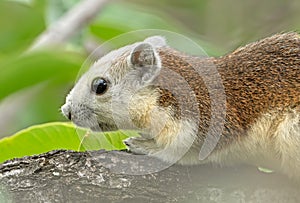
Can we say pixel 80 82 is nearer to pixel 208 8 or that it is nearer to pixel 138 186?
pixel 138 186

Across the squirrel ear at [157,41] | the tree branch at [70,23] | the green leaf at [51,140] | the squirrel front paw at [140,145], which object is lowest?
the squirrel front paw at [140,145]

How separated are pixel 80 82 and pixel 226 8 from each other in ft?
7.61

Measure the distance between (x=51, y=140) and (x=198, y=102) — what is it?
730mm

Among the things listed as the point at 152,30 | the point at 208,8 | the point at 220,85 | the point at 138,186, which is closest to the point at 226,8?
the point at 208,8

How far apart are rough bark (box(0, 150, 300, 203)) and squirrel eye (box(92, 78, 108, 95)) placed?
1.43ft

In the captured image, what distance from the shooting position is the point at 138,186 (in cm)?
445

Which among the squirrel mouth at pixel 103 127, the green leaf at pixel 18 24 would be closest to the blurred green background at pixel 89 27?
the green leaf at pixel 18 24

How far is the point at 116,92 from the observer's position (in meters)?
4.96

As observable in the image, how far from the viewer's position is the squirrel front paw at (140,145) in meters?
4.69

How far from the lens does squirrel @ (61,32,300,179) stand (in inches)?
184

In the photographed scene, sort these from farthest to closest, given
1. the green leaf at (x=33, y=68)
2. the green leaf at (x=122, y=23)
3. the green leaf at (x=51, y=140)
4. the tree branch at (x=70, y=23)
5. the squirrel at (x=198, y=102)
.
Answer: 1. the green leaf at (x=122, y=23)
2. the tree branch at (x=70, y=23)
3. the green leaf at (x=33, y=68)
4. the green leaf at (x=51, y=140)
5. the squirrel at (x=198, y=102)

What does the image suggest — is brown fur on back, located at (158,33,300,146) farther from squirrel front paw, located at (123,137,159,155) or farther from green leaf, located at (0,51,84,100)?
green leaf, located at (0,51,84,100)

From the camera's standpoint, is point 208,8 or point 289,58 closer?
point 289,58

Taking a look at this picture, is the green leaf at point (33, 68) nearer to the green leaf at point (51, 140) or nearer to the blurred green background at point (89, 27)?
the blurred green background at point (89, 27)
